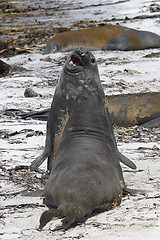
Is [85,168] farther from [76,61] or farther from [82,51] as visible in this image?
[76,61]

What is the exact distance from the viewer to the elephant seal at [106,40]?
14358 millimetres

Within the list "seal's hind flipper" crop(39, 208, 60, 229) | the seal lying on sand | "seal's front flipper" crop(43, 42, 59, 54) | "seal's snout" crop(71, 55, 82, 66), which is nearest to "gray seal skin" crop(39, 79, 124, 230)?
"seal's hind flipper" crop(39, 208, 60, 229)

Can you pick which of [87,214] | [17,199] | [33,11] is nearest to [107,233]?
[87,214]

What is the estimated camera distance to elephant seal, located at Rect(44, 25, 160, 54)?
1436 centimetres

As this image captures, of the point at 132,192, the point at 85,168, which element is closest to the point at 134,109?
the point at 132,192

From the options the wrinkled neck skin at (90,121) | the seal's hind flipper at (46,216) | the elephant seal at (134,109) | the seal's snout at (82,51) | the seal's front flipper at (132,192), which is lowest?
the elephant seal at (134,109)

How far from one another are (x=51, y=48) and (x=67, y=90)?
922 cm

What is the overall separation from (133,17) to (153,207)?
15229mm

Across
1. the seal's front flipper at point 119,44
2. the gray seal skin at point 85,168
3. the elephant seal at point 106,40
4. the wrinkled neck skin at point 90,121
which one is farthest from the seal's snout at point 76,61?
the seal's front flipper at point 119,44

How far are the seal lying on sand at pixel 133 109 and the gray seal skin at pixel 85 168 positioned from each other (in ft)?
11.3

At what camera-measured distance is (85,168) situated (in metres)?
3.85

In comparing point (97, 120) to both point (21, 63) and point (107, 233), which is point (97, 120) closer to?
point (107, 233)

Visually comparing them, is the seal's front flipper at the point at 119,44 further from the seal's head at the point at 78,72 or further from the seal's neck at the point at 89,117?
the seal's neck at the point at 89,117

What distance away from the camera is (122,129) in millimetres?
7621
